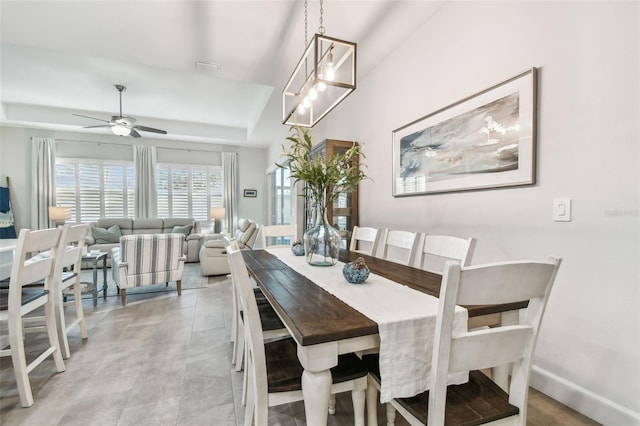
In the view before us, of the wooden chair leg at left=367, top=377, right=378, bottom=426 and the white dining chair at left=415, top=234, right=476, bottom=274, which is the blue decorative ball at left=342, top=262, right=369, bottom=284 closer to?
the wooden chair leg at left=367, top=377, right=378, bottom=426

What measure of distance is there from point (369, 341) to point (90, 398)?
175 cm

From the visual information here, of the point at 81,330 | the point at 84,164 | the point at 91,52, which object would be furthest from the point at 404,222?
the point at 84,164

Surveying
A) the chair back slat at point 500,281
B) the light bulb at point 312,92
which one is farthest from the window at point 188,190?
the chair back slat at point 500,281

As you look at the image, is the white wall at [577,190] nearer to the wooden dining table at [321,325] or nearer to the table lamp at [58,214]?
the wooden dining table at [321,325]

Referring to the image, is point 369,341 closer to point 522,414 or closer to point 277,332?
point 522,414

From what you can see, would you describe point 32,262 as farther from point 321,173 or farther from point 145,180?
point 145,180

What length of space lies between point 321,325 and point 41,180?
7426mm

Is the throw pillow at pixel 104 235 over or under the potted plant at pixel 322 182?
under

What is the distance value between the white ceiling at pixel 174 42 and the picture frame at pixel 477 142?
930mm

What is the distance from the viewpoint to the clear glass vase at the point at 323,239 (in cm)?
163

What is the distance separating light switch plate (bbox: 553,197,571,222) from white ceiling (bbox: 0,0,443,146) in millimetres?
1733

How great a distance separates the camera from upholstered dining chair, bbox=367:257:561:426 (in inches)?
28.2

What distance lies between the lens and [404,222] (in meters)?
2.68

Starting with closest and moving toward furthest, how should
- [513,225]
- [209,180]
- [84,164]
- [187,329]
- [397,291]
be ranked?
1. [397,291]
2. [513,225]
3. [187,329]
4. [84,164]
5. [209,180]
